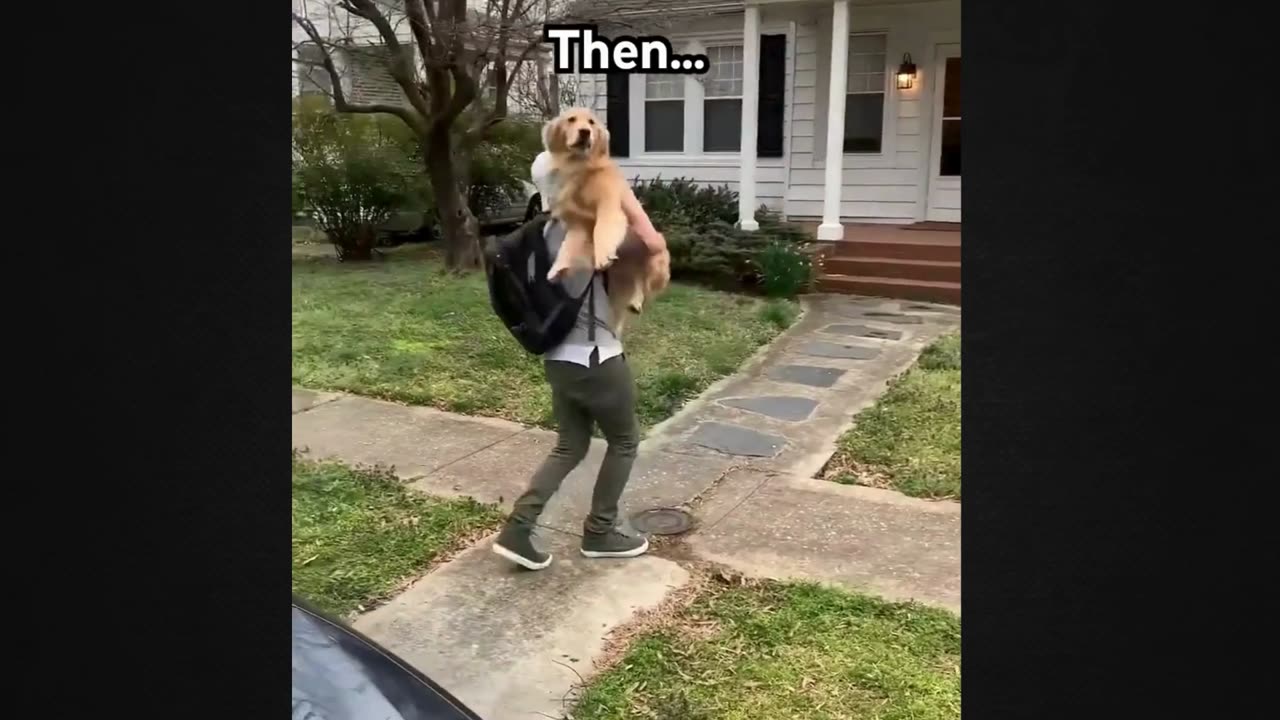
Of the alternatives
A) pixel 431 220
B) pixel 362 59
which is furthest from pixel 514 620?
pixel 431 220

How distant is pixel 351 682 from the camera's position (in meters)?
1.46

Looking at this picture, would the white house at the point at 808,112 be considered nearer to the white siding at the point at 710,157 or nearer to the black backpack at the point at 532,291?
the white siding at the point at 710,157

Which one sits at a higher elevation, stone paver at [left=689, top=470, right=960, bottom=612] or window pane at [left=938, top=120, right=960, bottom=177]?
window pane at [left=938, top=120, right=960, bottom=177]

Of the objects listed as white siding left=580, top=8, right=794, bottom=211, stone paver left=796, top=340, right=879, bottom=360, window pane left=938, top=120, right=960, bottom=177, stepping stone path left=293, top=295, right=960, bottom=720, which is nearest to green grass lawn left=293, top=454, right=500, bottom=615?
stepping stone path left=293, top=295, right=960, bottom=720

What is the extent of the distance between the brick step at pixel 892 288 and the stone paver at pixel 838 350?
1.52 meters

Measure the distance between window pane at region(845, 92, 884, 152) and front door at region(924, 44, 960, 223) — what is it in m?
0.52

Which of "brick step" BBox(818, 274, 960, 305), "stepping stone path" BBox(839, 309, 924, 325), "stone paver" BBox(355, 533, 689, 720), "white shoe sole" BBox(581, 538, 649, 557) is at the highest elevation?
"brick step" BBox(818, 274, 960, 305)

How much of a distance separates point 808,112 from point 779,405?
503 cm

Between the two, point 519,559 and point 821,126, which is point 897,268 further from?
point 519,559

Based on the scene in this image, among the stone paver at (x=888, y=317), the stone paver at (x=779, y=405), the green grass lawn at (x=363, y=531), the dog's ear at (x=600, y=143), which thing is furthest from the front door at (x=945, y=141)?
the dog's ear at (x=600, y=143)

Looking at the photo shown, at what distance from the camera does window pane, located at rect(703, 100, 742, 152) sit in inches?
346

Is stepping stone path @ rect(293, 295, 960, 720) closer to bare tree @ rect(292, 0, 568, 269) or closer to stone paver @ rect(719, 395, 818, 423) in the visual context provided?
stone paver @ rect(719, 395, 818, 423)

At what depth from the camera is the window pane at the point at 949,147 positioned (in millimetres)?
8320
